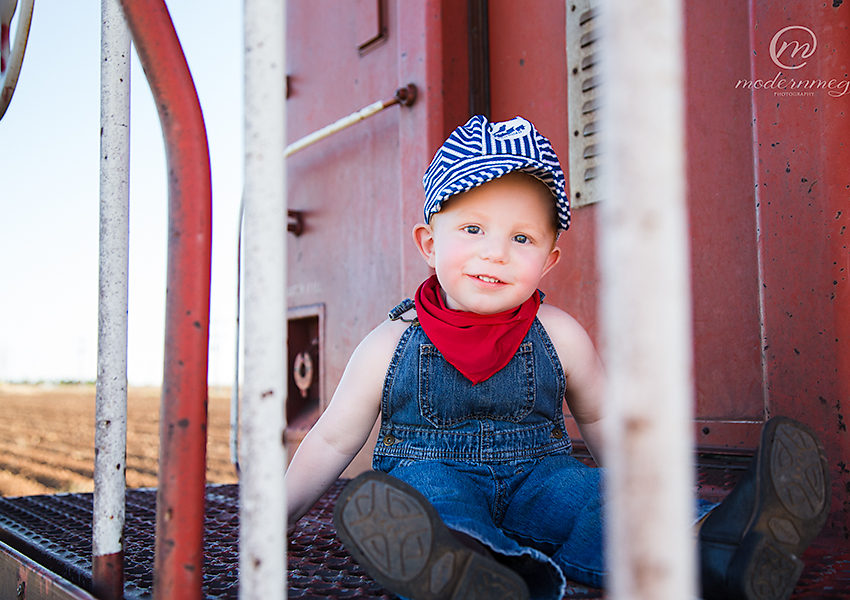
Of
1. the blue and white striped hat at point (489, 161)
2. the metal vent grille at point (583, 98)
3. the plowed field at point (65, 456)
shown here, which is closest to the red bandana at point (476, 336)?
the blue and white striped hat at point (489, 161)

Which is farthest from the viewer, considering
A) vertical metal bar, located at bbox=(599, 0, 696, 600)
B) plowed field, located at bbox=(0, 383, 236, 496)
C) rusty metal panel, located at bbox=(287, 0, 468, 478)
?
plowed field, located at bbox=(0, 383, 236, 496)

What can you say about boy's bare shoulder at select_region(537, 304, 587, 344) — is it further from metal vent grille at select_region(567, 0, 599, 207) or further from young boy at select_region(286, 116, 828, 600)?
metal vent grille at select_region(567, 0, 599, 207)

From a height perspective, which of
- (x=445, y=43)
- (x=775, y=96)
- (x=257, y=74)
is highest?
(x=445, y=43)

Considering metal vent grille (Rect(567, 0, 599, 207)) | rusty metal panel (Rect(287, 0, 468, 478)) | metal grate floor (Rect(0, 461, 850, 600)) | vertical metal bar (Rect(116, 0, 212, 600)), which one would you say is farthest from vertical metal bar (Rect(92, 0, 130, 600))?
metal vent grille (Rect(567, 0, 599, 207))

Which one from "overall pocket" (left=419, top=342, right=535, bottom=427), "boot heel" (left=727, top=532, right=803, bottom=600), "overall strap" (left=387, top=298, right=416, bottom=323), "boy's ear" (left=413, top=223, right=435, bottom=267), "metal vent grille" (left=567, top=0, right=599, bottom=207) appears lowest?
"boot heel" (left=727, top=532, right=803, bottom=600)

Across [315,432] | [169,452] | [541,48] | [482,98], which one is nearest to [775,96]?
[541,48]

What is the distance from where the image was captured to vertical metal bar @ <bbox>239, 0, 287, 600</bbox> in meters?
0.71

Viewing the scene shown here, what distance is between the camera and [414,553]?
0.92m

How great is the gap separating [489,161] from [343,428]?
59 centimetres

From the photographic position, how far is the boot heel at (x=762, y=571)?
939 mm

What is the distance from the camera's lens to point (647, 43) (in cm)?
48

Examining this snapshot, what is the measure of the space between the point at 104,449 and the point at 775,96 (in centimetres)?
144

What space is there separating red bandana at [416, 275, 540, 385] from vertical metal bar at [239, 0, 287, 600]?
0.71 m

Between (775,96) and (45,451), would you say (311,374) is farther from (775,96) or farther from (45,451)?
(45,451)
